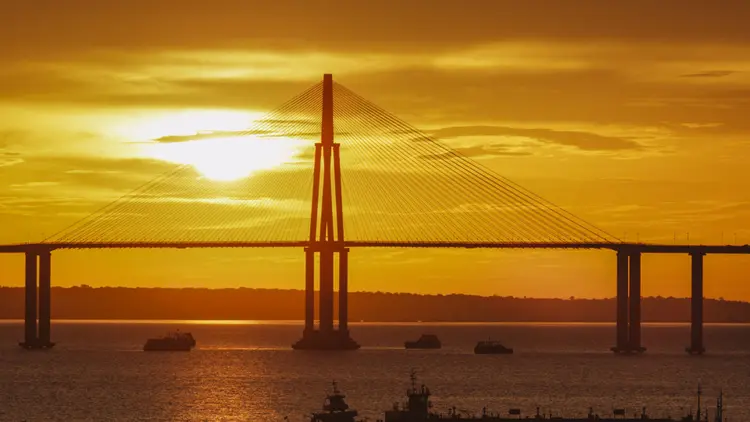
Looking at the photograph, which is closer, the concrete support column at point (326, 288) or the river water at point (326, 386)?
the river water at point (326, 386)

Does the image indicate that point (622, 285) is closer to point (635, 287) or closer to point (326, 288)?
point (635, 287)

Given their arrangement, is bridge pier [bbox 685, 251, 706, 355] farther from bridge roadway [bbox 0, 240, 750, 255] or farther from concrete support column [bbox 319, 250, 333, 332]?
concrete support column [bbox 319, 250, 333, 332]

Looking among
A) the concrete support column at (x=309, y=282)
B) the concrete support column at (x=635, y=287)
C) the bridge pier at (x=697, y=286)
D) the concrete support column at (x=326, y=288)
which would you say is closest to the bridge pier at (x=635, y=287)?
the concrete support column at (x=635, y=287)

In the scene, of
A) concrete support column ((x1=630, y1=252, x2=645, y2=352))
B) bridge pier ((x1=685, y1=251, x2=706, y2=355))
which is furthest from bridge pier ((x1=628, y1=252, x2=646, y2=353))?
bridge pier ((x1=685, y1=251, x2=706, y2=355))

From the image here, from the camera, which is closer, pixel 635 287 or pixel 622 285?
pixel 635 287

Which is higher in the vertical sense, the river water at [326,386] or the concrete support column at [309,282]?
the concrete support column at [309,282]

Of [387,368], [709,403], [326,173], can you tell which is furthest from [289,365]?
[709,403]

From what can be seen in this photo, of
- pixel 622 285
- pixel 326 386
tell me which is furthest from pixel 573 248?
pixel 326 386

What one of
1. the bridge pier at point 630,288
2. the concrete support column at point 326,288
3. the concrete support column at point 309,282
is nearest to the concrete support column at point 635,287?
the bridge pier at point 630,288

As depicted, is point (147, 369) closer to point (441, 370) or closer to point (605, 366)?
point (441, 370)

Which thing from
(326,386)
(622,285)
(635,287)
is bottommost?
(326,386)

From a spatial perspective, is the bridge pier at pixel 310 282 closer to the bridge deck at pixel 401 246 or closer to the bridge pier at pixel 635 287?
the bridge deck at pixel 401 246
